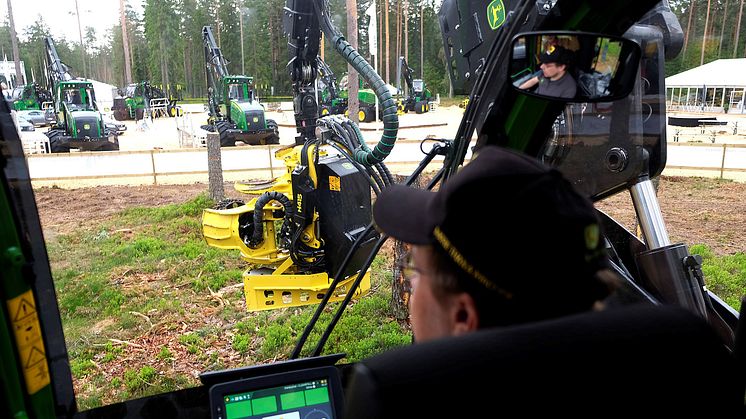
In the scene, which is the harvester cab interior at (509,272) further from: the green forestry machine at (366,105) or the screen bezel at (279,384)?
the green forestry machine at (366,105)

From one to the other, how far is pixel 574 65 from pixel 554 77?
80 mm

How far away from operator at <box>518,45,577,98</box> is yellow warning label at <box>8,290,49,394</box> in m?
1.76

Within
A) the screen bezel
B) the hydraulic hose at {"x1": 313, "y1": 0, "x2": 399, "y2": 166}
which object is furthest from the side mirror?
the hydraulic hose at {"x1": 313, "y1": 0, "x2": 399, "y2": 166}

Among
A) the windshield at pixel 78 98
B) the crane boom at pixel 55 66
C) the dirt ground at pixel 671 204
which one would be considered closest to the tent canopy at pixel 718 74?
the dirt ground at pixel 671 204

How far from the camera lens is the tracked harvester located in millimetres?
5586

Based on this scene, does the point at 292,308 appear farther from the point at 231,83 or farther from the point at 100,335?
the point at 231,83

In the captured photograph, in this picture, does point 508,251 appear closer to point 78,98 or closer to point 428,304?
point 428,304

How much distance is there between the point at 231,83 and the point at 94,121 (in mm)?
A: 4577

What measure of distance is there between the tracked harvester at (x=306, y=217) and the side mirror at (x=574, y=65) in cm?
307

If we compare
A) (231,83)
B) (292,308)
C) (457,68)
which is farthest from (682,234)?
(231,83)

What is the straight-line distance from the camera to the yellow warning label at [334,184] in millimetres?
5547

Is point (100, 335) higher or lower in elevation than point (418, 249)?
lower

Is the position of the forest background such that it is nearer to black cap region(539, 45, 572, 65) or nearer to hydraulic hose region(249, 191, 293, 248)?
hydraulic hose region(249, 191, 293, 248)

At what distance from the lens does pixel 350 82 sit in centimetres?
1382
